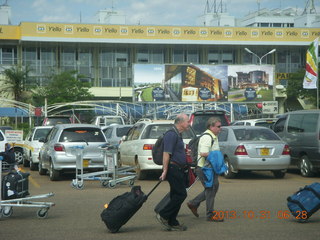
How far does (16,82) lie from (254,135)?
4586 cm

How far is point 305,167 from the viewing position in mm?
18328

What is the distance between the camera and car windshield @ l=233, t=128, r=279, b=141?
18.1m

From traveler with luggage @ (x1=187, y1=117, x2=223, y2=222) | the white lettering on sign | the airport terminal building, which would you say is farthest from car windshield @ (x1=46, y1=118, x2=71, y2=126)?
the airport terminal building

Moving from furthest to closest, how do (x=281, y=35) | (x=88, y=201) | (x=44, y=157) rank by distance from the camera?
(x=281, y=35)
(x=44, y=157)
(x=88, y=201)

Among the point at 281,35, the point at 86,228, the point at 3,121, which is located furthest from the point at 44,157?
the point at 281,35

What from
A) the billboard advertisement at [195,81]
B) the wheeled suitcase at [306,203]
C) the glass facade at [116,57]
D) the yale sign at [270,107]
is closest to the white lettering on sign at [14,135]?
the wheeled suitcase at [306,203]

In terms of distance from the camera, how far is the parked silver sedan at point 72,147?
17453 millimetres

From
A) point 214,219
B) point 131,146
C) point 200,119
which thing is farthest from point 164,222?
point 200,119

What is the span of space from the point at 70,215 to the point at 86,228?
1.45 metres

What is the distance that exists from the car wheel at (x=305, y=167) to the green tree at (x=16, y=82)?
148 ft

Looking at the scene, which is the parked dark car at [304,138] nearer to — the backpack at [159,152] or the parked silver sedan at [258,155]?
the parked silver sedan at [258,155]

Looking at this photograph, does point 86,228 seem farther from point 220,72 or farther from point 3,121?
point 3,121

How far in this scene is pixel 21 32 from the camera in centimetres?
6656

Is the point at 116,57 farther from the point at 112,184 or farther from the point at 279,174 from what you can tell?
the point at 112,184
